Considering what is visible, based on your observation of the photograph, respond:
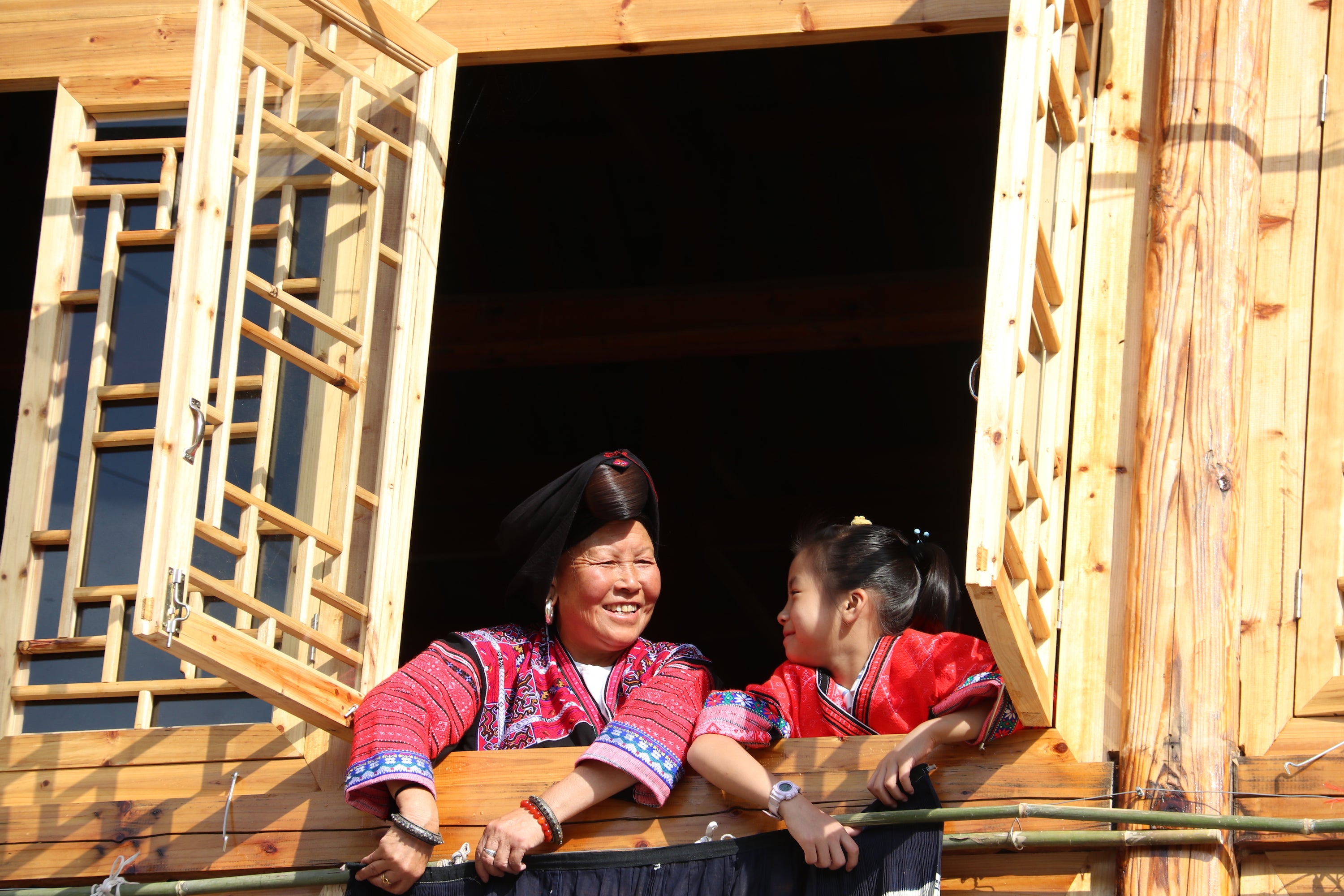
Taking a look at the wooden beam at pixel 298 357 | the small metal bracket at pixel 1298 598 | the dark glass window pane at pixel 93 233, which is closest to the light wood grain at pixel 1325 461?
the small metal bracket at pixel 1298 598

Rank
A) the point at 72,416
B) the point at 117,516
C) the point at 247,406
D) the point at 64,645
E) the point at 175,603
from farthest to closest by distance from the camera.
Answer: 1. the point at 72,416
2. the point at 117,516
3. the point at 64,645
4. the point at 247,406
5. the point at 175,603

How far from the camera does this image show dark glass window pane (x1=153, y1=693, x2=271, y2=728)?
340 cm

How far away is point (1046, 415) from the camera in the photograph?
10.1 ft

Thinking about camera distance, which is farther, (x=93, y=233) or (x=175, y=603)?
(x=93, y=233)

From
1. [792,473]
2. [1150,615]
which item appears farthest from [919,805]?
[792,473]

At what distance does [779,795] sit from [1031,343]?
0.98 meters

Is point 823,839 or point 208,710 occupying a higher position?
point 208,710

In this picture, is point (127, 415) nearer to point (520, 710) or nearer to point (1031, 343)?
point (520, 710)

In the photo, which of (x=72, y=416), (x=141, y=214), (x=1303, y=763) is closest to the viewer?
(x=1303, y=763)

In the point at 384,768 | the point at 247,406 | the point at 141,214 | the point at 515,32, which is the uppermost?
the point at 515,32

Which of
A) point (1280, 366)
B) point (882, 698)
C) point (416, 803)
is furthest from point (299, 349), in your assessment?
point (1280, 366)

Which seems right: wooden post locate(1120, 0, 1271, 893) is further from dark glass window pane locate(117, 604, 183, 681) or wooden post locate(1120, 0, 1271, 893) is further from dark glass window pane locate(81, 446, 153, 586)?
dark glass window pane locate(81, 446, 153, 586)

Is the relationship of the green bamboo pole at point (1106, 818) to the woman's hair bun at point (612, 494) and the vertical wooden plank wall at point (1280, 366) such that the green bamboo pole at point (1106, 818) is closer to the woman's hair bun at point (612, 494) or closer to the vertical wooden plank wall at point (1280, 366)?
the vertical wooden plank wall at point (1280, 366)

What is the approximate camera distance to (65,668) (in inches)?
138
